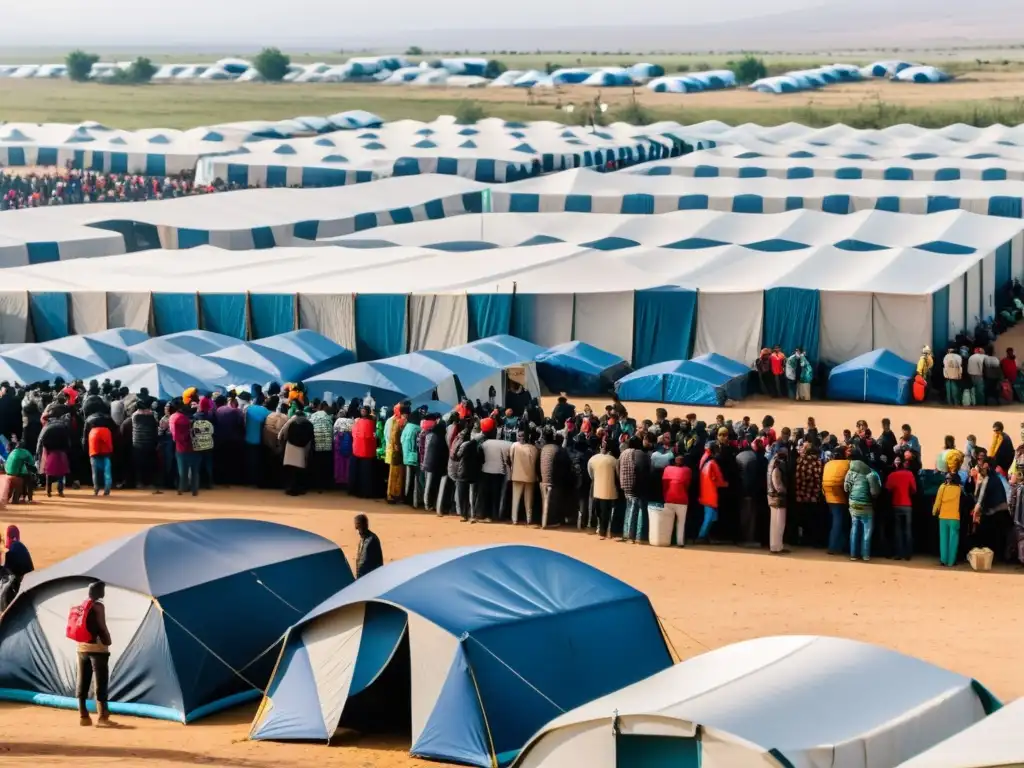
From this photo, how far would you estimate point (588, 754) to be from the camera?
28.8 feet

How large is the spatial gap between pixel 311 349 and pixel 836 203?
76.2 ft

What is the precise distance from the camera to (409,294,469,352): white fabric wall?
27.0 metres

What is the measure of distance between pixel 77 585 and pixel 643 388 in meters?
14.7

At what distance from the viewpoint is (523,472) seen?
1727 centimetres

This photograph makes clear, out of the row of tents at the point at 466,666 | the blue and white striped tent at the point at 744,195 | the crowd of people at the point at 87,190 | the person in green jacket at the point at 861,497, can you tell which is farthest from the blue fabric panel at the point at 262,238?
the row of tents at the point at 466,666

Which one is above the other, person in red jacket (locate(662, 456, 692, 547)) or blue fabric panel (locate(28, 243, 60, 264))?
person in red jacket (locate(662, 456, 692, 547))

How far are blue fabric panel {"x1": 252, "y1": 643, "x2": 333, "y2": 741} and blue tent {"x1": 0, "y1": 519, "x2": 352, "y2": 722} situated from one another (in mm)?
757

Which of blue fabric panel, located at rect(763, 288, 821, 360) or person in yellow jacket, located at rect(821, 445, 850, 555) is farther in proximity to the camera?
blue fabric panel, located at rect(763, 288, 821, 360)

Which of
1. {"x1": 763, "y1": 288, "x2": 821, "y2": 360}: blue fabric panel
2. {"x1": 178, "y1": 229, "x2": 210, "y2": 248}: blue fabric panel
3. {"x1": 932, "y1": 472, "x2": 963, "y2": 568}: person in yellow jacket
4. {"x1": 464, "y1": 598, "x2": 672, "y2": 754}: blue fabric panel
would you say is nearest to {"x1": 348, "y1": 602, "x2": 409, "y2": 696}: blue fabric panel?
{"x1": 464, "y1": 598, "x2": 672, "y2": 754}: blue fabric panel

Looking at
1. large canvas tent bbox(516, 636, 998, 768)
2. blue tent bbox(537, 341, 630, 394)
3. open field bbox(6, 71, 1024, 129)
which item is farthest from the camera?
open field bbox(6, 71, 1024, 129)

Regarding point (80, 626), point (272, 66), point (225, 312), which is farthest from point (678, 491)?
point (272, 66)

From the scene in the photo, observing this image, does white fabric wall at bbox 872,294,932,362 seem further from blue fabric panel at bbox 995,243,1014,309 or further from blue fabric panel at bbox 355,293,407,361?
blue fabric panel at bbox 355,293,407,361

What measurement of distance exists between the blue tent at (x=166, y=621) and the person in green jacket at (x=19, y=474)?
6140 mm

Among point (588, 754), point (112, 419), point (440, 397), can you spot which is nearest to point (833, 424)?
point (440, 397)
